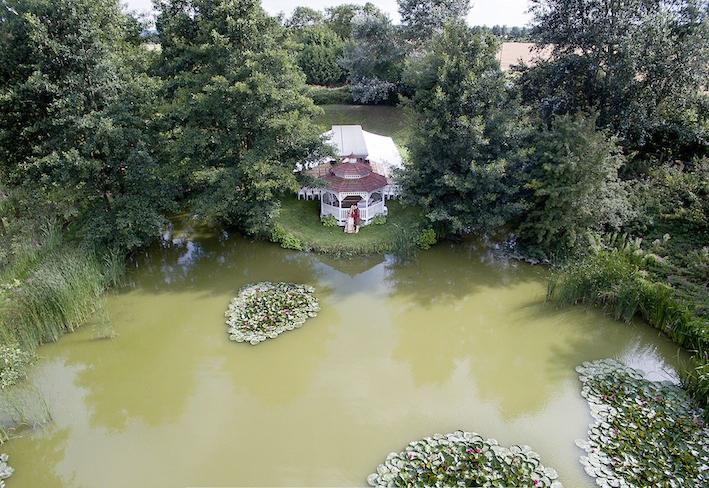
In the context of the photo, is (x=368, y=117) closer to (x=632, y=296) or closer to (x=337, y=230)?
(x=337, y=230)

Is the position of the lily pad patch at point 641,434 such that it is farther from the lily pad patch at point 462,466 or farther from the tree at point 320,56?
the tree at point 320,56

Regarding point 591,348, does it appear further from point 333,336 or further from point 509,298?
point 333,336

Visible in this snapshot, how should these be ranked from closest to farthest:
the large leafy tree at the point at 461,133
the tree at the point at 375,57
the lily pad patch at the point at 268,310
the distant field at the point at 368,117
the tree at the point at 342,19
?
1. the lily pad patch at the point at 268,310
2. the large leafy tree at the point at 461,133
3. the tree at the point at 375,57
4. the distant field at the point at 368,117
5. the tree at the point at 342,19

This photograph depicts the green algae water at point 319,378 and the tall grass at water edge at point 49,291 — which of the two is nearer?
the green algae water at point 319,378

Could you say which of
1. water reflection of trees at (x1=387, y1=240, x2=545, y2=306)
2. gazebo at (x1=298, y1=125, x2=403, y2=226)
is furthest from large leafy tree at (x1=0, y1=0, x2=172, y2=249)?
water reflection of trees at (x1=387, y1=240, x2=545, y2=306)

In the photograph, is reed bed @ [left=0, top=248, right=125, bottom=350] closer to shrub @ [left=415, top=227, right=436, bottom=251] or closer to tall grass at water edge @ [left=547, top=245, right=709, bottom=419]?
shrub @ [left=415, top=227, right=436, bottom=251]

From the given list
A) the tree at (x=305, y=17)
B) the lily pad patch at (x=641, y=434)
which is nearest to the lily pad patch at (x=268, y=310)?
the lily pad patch at (x=641, y=434)

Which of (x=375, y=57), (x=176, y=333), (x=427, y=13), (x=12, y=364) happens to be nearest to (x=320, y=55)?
(x=375, y=57)
